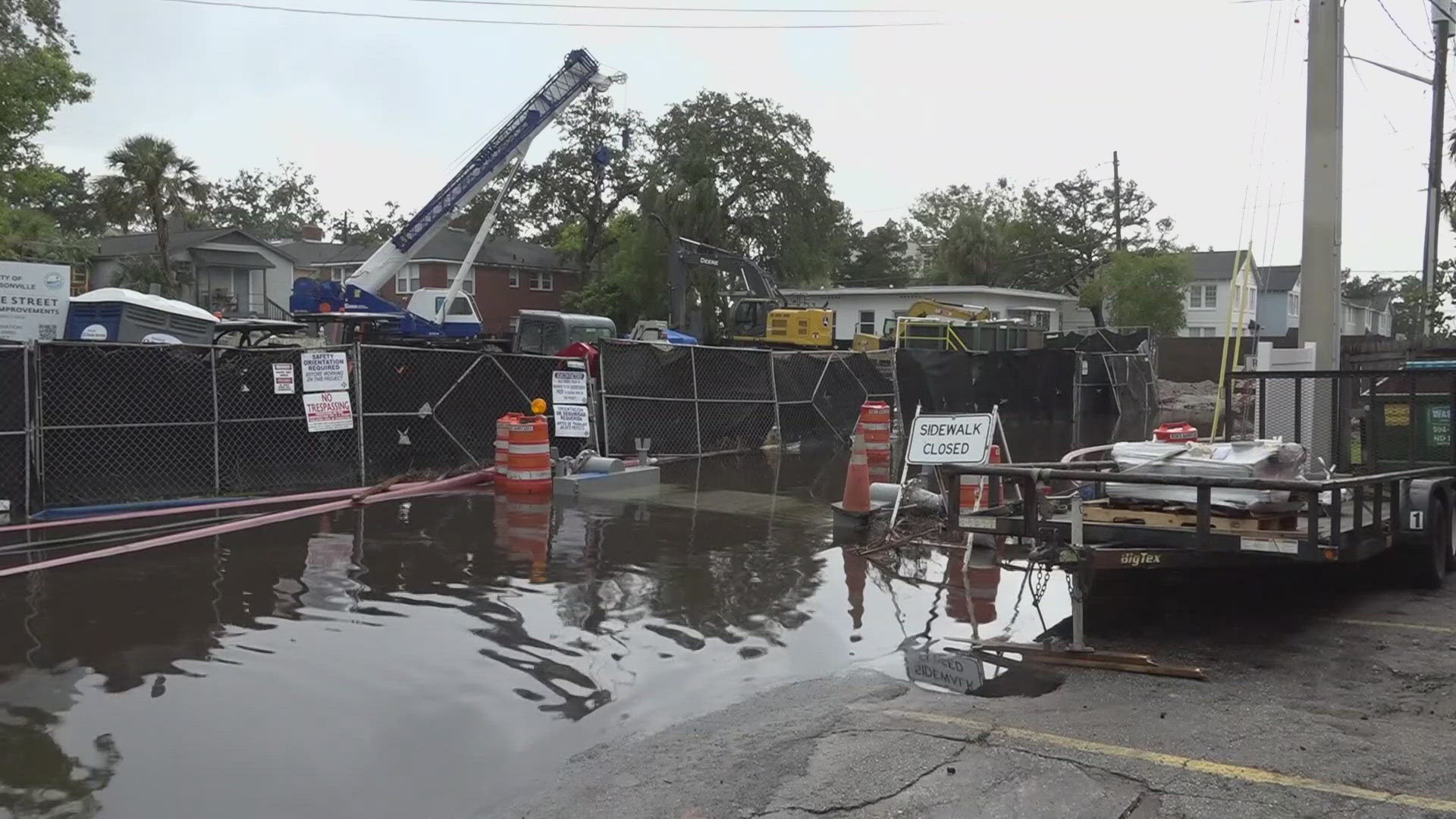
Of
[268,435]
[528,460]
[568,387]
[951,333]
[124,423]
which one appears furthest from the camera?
[951,333]

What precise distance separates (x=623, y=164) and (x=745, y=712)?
53830 mm

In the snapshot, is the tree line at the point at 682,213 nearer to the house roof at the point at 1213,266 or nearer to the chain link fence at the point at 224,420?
the house roof at the point at 1213,266

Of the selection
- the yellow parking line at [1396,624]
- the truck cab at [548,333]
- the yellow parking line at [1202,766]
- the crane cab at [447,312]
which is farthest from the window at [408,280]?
the yellow parking line at [1202,766]

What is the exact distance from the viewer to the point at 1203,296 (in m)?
67.4

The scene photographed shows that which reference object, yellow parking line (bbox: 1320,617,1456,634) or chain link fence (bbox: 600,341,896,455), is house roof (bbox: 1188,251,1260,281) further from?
yellow parking line (bbox: 1320,617,1456,634)

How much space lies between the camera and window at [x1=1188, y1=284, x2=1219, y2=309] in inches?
2640

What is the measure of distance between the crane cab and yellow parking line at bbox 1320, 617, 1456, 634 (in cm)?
2648

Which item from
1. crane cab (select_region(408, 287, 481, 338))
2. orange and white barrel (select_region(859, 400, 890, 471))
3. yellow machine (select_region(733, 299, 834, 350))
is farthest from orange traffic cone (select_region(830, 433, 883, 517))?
yellow machine (select_region(733, 299, 834, 350))

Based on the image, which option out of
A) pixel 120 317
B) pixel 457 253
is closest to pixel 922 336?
pixel 120 317

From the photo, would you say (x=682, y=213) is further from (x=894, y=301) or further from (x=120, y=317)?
(x=120, y=317)

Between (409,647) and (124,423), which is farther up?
(124,423)

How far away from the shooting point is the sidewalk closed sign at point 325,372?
13.1m

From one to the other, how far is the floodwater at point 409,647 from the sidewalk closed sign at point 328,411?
1.88 meters

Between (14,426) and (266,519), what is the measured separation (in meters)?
2.57
